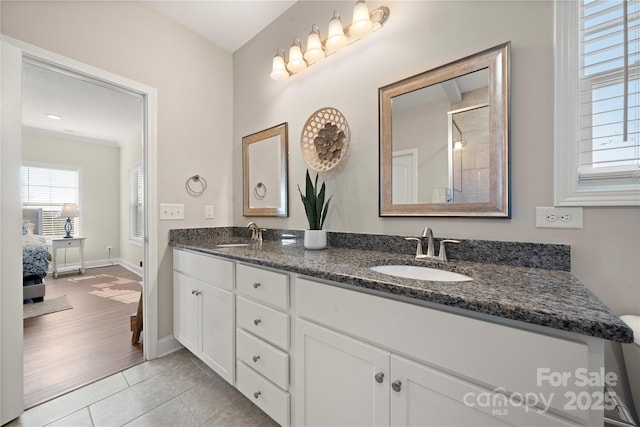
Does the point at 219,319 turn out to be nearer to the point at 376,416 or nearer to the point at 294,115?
the point at 376,416

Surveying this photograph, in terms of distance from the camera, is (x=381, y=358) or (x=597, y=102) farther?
(x=597, y=102)

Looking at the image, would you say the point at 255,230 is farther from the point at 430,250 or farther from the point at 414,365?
the point at 414,365

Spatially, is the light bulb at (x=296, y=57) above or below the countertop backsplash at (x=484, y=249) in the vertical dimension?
above

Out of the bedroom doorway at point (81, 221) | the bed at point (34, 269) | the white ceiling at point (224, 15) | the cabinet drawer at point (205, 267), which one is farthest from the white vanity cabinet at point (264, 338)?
the bed at point (34, 269)

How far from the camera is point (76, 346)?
79.4 inches

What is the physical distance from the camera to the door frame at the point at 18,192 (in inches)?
50.0

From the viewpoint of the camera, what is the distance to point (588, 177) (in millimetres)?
923

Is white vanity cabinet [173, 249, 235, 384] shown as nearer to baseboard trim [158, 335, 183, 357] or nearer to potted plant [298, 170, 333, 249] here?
baseboard trim [158, 335, 183, 357]

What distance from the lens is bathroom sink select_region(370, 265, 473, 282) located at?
1.06 metres

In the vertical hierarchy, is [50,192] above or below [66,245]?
above

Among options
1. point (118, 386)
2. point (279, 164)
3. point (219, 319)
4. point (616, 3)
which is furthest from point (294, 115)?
point (118, 386)


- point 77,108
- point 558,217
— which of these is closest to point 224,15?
point 558,217

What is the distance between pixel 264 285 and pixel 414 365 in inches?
27.6

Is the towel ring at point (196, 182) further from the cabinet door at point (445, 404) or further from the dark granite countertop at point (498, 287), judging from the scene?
the cabinet door at point (445, 404)
